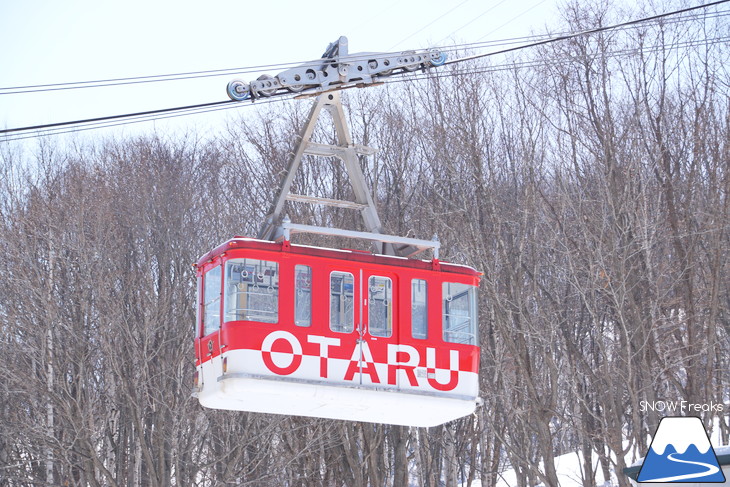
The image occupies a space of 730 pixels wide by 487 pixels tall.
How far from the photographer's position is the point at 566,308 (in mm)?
28547

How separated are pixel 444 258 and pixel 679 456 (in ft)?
58.4

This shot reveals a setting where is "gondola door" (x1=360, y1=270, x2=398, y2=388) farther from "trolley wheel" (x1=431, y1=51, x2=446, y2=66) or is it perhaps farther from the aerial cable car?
"trolley wheel" (x1=431, y1=51, x2=446, y2=66)

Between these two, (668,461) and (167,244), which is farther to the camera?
(167,244)

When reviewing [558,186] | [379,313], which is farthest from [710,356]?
[379,313]

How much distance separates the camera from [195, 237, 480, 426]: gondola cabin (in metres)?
13.2

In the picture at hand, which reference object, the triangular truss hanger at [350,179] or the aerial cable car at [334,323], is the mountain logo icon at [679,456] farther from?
the triangular truss hanger at [350,179]

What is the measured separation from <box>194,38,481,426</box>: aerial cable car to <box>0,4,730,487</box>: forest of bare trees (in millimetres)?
8009

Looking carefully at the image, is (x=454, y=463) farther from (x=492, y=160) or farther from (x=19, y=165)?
(x=19, y=165)

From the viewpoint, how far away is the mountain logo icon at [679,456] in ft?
32.3

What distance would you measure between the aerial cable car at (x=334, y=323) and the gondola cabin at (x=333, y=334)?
0.01 meters

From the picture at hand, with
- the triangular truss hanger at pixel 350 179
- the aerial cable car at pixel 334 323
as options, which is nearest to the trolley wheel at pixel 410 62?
the aerial cable car at pixel 334 323

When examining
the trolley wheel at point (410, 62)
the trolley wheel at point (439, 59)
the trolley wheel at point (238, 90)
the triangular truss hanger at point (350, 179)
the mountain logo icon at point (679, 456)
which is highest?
the trolley wheel at point (439, 59)

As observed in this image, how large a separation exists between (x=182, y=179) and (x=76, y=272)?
650 cm

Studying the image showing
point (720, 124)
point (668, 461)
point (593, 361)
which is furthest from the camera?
point (593, 361)
